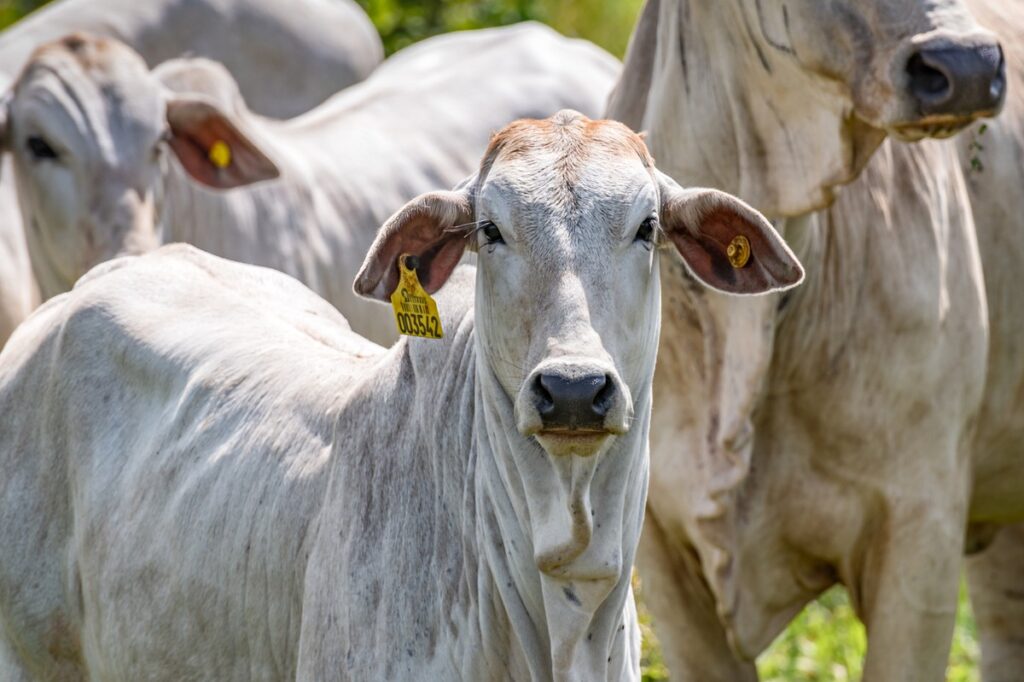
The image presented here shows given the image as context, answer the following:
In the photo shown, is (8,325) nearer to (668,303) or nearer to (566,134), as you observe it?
(668,303)

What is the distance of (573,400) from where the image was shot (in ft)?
10.2

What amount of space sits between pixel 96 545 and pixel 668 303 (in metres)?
1.46

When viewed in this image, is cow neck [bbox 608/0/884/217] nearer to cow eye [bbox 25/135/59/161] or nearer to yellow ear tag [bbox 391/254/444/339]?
yellow ear tag [bbox 391/254/444/339]

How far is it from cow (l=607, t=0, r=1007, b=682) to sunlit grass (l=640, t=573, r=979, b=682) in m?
2.02

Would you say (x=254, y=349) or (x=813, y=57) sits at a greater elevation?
(x=813, y=57)

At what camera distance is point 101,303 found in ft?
14.3

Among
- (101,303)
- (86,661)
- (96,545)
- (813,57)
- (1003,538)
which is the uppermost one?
(813,57)

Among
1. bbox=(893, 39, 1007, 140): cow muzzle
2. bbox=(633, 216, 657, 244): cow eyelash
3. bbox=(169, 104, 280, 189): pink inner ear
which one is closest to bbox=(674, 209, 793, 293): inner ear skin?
bbox=(633, 216, 657, 244): cow eyelash

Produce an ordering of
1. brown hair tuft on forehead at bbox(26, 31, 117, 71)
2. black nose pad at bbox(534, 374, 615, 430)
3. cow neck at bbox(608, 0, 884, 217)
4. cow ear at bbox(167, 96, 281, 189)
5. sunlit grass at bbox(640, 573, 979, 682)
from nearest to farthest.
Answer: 1. black nose pad at bbox(534, 374, 615, 430)
2. cow neck at bbox(608, 0, 884, 217)
3. brown hair tuft on forehead at bbox(26, 31, 117, 71)
4. cow ear at bbox(167, 96, 281, 189)
5. sunlit grass at bbox(640, 573, 979, 682)

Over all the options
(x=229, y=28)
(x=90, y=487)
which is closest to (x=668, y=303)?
(x=90, y=487)

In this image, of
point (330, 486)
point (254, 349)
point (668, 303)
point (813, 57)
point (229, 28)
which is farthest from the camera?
point (229, 28)

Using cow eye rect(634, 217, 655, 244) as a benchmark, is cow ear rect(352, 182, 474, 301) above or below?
below

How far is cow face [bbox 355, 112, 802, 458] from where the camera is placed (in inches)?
125

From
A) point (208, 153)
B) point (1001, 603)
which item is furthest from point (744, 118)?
point (208, 153)
